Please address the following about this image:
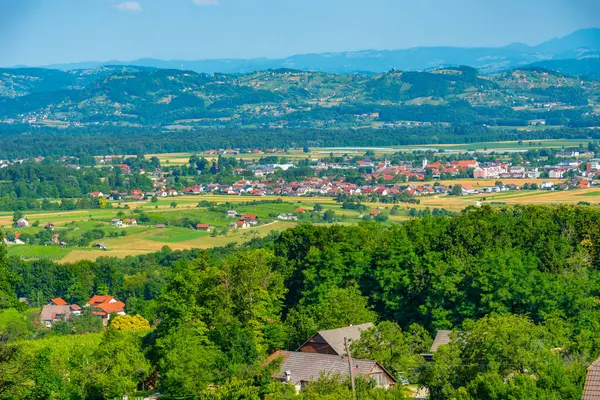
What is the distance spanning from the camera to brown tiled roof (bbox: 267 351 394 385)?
2600cm

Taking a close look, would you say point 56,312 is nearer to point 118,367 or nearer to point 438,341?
point 118,367

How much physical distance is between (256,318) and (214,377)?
4302 millimetres

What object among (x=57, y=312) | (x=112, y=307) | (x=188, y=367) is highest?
(x=188, y=367)

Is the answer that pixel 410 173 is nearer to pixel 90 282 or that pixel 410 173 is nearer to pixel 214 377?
pixel 90 282

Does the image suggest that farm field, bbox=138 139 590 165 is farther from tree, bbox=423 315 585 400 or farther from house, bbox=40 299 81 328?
tree, bbox=423 315 585 400

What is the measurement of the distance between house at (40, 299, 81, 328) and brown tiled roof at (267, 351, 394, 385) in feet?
85.2

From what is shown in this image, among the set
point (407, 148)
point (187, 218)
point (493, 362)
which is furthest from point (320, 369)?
point (407, 148)

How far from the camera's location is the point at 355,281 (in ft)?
116

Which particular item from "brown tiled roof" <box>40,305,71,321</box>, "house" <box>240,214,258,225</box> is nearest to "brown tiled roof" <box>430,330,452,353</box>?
"brown tiled roof" <box>40,305,71,321</box>

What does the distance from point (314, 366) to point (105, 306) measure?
30.0m

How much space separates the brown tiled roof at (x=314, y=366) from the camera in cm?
2600

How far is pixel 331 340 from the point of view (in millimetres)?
29141

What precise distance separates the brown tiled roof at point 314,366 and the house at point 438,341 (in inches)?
78.9

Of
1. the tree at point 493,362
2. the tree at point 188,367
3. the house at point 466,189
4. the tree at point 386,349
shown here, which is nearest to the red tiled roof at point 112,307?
the tree at point 188,367
